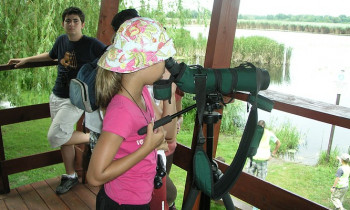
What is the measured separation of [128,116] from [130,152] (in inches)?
5.0

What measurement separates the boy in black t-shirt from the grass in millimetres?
1946

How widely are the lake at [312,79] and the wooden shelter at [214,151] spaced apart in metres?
1.62

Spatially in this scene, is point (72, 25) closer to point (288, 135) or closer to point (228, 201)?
point (228, 201)

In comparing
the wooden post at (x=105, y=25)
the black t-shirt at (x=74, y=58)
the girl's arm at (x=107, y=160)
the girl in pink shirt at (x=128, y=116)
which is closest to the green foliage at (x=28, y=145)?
the wooden post at (x=105, y=25)

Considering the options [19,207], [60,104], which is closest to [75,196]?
[19,207]

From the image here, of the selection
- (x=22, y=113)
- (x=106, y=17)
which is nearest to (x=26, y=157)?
(x=22, y=113)

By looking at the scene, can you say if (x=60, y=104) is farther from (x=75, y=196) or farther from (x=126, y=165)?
(x=126, y=165)

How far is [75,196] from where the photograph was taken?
2.28 metres

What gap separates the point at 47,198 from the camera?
2.27m

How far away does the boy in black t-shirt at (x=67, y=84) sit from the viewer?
2.21 meters

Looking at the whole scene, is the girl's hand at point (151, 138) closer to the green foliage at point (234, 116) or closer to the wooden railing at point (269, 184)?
the wooden railing at point (269, 184)

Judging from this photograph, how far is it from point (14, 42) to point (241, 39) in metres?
2.52

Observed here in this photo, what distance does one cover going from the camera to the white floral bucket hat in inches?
38.8

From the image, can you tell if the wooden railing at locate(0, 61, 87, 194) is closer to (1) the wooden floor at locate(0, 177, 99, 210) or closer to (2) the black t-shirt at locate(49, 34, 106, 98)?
(1) the wooden floor at locate(0, 177, 99, 210)
